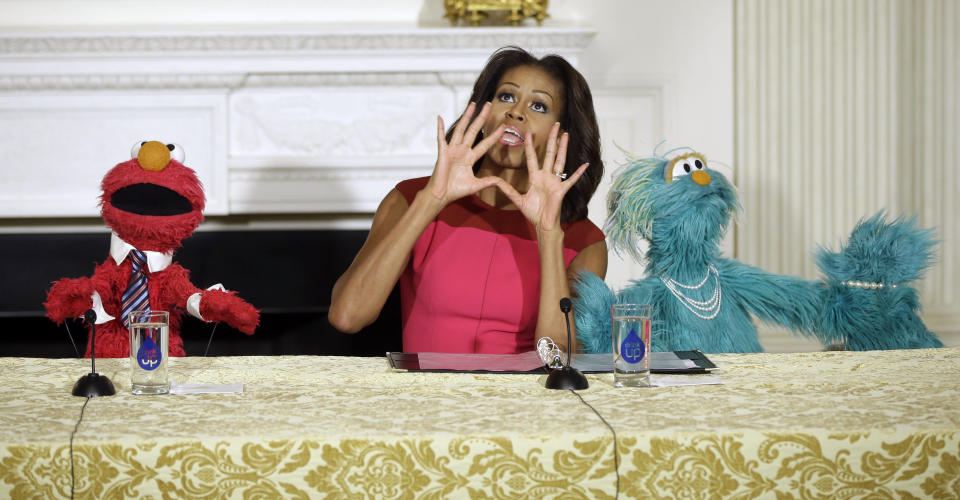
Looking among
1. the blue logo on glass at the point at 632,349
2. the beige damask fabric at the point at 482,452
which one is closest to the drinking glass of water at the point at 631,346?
the blue logo on glass at the point at 632,349

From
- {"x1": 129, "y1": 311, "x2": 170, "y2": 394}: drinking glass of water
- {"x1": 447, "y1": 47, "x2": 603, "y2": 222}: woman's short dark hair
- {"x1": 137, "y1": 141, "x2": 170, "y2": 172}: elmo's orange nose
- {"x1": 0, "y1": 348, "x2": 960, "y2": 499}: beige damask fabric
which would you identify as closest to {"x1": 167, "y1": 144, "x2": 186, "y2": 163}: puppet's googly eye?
{"x1": 137, "y1": 141, "x2": 170, "y2": 172}: elmo's orange nose

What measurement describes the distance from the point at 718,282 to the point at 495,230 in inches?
17.0

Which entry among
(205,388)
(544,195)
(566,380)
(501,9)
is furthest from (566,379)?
(501,9)

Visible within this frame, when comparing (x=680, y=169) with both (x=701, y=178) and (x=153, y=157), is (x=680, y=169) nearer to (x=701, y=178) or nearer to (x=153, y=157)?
(x=701, y=178)

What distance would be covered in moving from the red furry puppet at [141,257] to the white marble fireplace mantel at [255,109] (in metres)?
0.85

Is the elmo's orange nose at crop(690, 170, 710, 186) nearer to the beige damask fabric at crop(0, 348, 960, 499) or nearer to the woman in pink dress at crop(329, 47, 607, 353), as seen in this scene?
the woman in pink dress at crop(329, 47, 607, 353)

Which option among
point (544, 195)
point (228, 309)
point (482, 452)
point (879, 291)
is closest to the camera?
point (482, 452)

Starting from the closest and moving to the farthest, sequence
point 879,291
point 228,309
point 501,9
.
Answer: point 228,309
point 879,291
point 501,9

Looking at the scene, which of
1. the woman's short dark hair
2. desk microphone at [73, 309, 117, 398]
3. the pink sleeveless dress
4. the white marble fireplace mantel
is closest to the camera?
desk microphone at [73, 309, 117, 398]

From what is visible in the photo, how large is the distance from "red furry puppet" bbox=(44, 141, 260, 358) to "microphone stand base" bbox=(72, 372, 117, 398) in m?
0.43

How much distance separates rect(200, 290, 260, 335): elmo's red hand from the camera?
4.94 feet

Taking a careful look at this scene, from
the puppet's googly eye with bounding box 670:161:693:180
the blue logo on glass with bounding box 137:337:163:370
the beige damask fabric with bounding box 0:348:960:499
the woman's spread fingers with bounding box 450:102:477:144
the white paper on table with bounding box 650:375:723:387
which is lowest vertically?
the beige damask fabric with bounding box 0:348:960:499

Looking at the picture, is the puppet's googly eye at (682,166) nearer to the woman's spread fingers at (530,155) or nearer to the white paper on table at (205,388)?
the woman's spread fingers at (530,155)

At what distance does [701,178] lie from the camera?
1.64m
